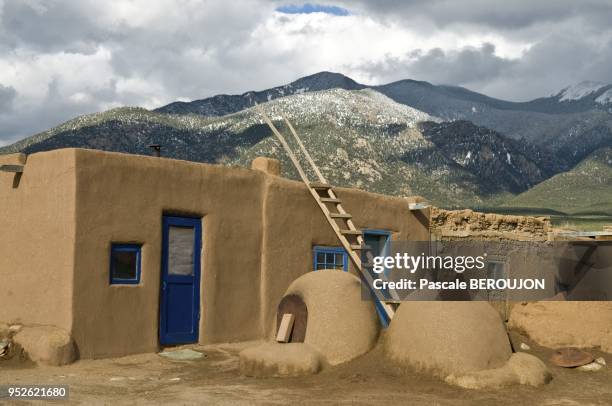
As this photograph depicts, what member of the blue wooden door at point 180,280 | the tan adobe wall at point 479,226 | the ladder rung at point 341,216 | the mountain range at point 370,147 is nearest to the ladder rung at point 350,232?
the ladder rung at point 341,216

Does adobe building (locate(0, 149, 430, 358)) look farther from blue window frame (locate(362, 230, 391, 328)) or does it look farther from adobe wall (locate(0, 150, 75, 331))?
blue window frame (locate(362, 230, 391, 328))

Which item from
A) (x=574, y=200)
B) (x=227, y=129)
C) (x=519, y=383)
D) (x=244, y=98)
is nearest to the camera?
(x=519, y=383)

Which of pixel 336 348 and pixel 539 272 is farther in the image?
pixel 539 272

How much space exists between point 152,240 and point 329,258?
4.23 m

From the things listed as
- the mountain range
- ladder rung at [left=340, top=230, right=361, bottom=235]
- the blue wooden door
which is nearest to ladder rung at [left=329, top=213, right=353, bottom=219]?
ladder rung at [left=340, top=230, right=361, bottom=235]

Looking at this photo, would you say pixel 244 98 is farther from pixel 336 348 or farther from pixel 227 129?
pixel 336 348

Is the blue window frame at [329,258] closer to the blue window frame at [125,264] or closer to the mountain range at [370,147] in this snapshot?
the blue window frame at [125,264]

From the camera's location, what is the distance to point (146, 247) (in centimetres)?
1197

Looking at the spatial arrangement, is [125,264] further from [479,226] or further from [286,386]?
[479,226]

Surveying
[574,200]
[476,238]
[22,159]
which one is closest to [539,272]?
[476,238]

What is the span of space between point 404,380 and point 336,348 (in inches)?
42.7

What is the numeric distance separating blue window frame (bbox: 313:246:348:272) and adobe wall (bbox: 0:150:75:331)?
17.0 feet

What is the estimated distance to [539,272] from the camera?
16.8m

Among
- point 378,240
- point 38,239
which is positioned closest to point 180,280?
point 38,239
